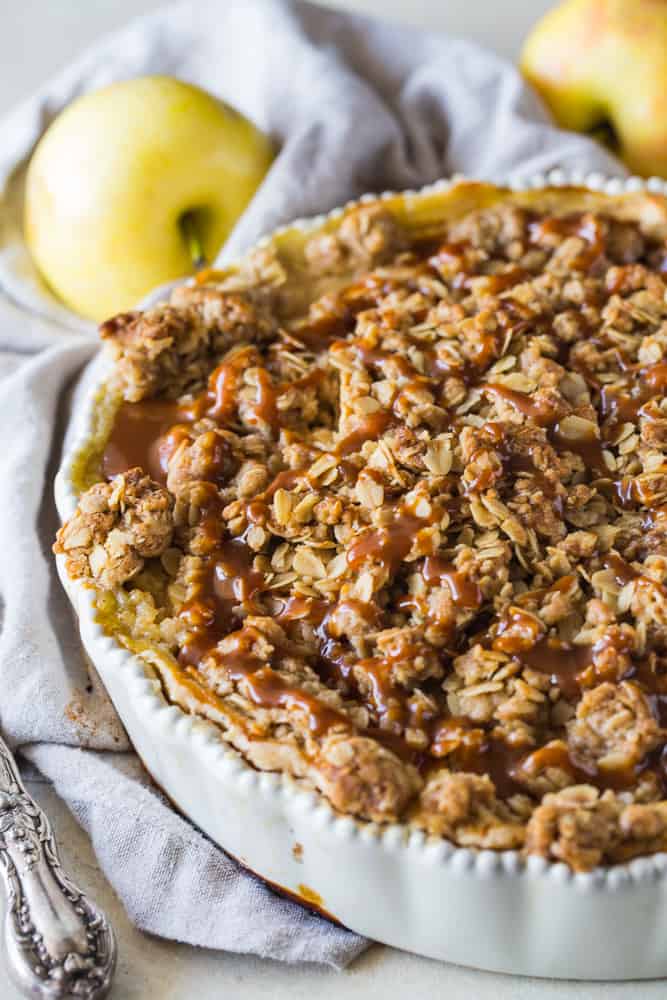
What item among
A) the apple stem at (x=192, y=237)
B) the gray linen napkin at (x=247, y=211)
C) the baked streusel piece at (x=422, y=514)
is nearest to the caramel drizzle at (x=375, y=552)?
the baked streusel piece at (x=422, y=514)

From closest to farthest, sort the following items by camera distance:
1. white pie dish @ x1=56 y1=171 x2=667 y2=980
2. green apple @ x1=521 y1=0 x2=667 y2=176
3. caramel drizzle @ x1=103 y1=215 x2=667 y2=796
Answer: white pie dish @ x1=56 y1=171 x2=667 y2=980 → caramel drizzle @ x1=103 y1=215 x2=667 y2=796 → green apple @ x1=521 y1=0 x2=667 y2=176

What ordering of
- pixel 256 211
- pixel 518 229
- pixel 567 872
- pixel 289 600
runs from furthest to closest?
1. pixel 256 211
2. pixel 518 229
3. pixel 289 600
4. pixel 567 872

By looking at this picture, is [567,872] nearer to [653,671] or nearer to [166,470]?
[653,671]

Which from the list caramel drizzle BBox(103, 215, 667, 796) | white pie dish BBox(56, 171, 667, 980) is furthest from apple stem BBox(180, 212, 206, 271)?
white pie dish BBox(56, 171, 667, 980)

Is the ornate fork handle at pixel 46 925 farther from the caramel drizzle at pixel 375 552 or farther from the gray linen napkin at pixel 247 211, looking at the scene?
the caramel drizzle at pixel 375 552

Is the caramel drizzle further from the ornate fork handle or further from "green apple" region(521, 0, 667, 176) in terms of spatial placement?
"green apple" region(521, 0, 667, 176)

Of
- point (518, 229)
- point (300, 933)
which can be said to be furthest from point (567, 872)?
point (518, 229)
